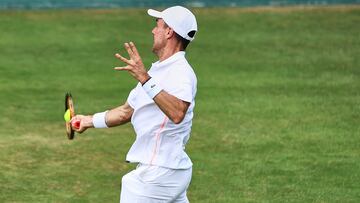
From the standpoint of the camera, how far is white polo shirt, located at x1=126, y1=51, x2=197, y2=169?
8.59 metres

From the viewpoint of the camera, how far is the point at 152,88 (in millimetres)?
8297

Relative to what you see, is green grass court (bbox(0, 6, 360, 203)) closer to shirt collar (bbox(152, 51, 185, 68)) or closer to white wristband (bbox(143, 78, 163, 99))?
shirt collar (bbox(152, 51, 185, 68))

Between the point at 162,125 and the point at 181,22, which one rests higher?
the point at 181,22

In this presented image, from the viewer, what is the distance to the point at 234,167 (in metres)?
14.2

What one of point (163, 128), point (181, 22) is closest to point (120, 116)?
point (163, 128)

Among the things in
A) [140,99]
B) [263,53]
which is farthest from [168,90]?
[263,53]

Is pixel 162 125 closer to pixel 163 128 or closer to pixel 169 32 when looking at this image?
pixel 163 128

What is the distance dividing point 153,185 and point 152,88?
917 mm

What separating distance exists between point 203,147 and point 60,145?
2120mm

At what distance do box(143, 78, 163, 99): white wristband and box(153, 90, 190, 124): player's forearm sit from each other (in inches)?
1.1

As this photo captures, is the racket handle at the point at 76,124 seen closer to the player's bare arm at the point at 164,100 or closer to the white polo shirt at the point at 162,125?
the white polo shirt at the point at 162,125

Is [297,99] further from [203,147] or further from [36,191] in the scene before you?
[36,191]

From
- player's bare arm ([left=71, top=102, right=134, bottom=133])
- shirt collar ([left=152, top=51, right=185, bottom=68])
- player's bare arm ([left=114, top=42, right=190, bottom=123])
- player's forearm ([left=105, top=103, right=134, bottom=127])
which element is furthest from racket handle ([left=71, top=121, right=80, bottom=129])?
player's bare arm ([left=114, top=42, right=190, bottom=123])

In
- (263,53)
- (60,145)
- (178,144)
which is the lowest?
(263,53)
